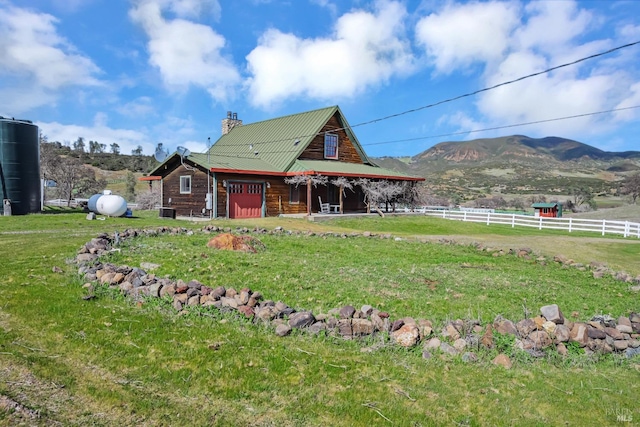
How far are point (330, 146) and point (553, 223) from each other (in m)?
15.8

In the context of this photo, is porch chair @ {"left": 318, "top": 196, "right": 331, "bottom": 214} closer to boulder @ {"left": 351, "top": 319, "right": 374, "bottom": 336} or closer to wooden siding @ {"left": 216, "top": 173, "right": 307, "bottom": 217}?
wooden siding @ {"left": 216, "top": 173, "right": 307, "bottom": 217}

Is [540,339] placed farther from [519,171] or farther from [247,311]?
[519,171]

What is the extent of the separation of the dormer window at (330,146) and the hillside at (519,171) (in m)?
10.8

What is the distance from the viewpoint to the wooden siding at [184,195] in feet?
80.8

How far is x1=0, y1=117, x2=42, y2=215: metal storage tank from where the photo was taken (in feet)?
68.9

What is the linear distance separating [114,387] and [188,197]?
75.2 ft

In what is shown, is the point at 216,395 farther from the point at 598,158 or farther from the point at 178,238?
the point at 598,158

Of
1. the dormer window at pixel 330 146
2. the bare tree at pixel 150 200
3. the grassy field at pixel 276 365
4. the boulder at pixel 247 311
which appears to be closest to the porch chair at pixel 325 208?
the dormer window at pixel 330 146

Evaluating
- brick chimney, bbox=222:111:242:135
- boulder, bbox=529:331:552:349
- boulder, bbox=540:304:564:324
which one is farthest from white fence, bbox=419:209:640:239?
boulder, bbox=529:331:552:349

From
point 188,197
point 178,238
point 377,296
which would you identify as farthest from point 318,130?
Answer: point 377,296

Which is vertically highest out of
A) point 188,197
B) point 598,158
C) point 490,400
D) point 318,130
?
point 598,158

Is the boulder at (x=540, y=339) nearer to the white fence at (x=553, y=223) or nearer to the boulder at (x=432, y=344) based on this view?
the boulder at (x=432, y=344)

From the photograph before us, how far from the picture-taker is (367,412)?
3.55 meters

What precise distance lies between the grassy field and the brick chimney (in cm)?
3119
